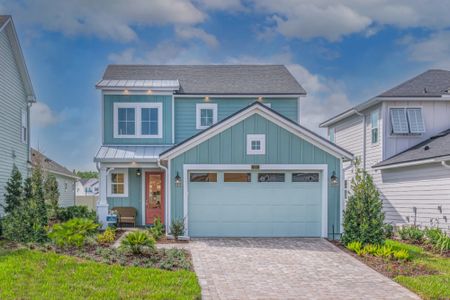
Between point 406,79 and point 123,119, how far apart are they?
1219 centimetres

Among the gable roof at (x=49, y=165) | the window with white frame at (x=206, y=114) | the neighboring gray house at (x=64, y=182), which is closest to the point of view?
the window with white frame at (x=206, y=114)

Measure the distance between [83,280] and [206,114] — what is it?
1087cm

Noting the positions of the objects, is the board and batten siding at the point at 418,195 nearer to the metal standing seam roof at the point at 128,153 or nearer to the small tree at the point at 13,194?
the metal standing seam roof at the point at 128,153

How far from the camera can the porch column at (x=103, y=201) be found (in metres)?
15.1

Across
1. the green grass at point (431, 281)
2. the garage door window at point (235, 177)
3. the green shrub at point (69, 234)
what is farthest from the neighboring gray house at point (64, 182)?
the green grass at point (431, 281)

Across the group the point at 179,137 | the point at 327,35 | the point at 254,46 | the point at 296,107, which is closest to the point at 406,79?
the point at 327,35

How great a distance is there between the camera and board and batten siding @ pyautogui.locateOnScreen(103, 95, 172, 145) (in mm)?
17172

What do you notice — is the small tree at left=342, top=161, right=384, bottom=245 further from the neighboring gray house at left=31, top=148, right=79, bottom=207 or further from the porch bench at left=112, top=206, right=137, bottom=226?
the neighboring gray house at left=31, top=148, right=79, bottom=207

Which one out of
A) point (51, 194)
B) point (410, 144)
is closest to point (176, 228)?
point (51, 194)

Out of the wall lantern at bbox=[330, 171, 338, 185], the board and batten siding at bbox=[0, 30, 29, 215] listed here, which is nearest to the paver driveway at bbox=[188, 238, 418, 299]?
the wall lantern at bbox=[330, 171, 338, 185]

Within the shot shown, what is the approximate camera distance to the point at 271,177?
13945mm

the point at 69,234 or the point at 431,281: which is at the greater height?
the point at 69,234

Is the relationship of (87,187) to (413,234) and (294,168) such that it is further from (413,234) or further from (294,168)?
(413,234)

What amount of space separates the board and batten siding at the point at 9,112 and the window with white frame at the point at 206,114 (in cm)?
739
